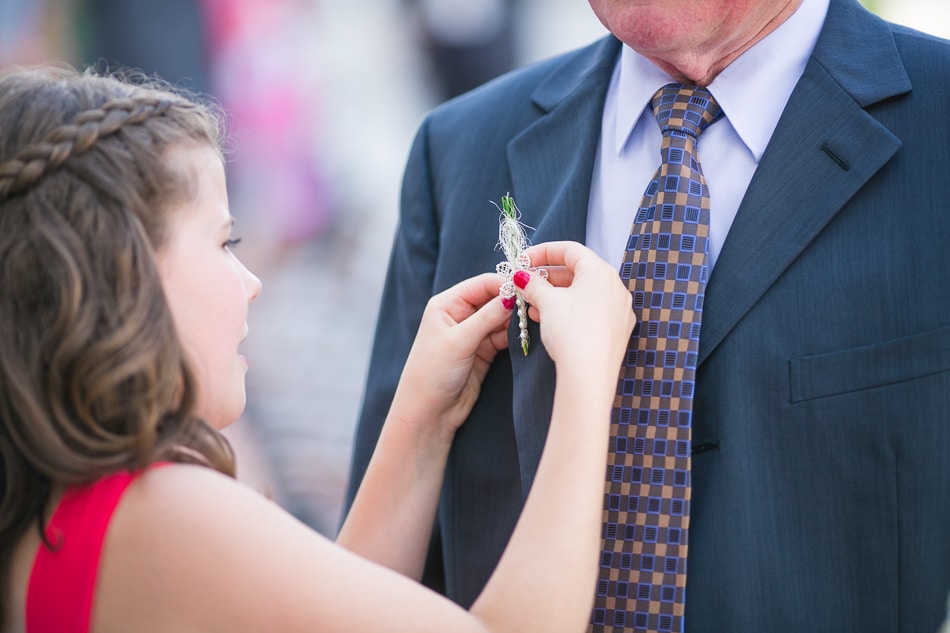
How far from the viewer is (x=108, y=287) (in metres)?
1.36

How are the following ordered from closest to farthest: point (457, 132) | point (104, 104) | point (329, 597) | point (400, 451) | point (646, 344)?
point (329, 597) < point (104, 104) < point (646, 344) < point (400, 451) < point (457, 132)

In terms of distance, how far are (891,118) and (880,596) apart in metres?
0.70

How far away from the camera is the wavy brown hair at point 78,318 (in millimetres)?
1323

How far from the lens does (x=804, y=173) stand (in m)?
1.57

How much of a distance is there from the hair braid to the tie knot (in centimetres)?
81

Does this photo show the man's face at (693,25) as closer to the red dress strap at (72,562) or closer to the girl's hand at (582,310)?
the girl's hand at (582,310)

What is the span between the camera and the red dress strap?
1309mm

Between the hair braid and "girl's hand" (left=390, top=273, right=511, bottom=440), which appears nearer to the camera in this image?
the hair braid

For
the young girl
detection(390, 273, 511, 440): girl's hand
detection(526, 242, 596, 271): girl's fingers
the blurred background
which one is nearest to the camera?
the young girl

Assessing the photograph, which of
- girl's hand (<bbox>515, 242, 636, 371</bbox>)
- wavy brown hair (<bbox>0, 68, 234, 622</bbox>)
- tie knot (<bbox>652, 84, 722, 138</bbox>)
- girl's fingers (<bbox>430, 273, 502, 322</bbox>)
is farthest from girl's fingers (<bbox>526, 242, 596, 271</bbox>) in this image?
wavy brown hair (<bbox>0, 68, 234, 622</bbox>)

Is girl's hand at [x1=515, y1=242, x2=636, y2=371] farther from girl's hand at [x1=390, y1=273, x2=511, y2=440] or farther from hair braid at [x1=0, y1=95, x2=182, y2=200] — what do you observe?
hair braid at [x1=0, y1=95, x2=182, y2=200]

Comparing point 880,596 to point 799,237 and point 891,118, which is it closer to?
point 799,237

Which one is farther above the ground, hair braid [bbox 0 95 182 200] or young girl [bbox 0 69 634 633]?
hair braid [bbox 0 95 182 200]

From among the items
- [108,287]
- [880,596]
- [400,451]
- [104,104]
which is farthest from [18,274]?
[880,596]
